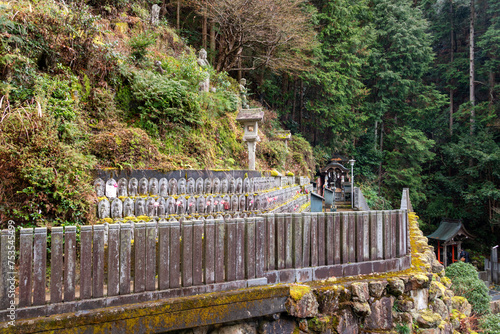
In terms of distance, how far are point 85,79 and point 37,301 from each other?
5158mm

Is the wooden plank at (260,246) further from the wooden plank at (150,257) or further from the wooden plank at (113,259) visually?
the wooden plank at (113,259)

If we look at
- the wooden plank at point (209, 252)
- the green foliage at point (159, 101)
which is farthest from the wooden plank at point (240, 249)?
the green foliage at point (159, 101)

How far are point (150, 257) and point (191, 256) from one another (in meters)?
0.40

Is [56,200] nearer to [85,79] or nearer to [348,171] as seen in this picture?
[85,79]

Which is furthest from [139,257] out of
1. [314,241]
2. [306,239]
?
[314,241]

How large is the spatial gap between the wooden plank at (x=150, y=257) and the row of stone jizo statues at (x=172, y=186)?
1.99m

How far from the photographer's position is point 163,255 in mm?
2779

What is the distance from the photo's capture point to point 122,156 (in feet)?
17.0

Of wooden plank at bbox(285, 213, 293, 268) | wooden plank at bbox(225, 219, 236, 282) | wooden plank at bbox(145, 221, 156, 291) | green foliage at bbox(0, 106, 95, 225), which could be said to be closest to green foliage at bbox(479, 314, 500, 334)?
wooden plank at bbox(285, 213, 293, 268)

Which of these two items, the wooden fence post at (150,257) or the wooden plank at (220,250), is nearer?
the wooden fence post at (150,257)

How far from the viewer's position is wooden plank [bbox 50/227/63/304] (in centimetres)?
239

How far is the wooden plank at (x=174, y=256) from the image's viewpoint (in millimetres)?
2801

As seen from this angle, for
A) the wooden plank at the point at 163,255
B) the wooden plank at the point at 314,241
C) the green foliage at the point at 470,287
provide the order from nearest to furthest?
the wooden plank at the point at 163,255 → the wooden plank at the point at 314,241 → the green foliage at the point at 470,287

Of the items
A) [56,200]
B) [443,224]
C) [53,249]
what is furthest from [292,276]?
[443,224]
